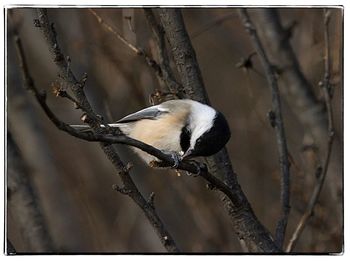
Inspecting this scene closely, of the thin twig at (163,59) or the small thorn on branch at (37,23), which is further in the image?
the thin twig at (163,59)

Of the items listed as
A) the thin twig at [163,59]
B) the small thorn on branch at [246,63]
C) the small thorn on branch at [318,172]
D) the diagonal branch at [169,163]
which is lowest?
the small thorn on branch at [318,172]

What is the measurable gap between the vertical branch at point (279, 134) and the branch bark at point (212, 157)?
0.04m

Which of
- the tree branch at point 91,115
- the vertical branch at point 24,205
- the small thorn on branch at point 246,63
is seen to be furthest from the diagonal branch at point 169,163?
→ the small thorn on branch at point 246,63

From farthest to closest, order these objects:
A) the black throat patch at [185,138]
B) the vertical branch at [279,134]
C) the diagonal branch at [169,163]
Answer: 1. the vertical branch at [279,134]
2. the black throat patch at [185,138]
3. the diagonal branch at [169,163]

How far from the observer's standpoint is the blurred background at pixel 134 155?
1535 mm

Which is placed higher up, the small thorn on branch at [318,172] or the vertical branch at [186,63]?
the vertical branch at [186,63]

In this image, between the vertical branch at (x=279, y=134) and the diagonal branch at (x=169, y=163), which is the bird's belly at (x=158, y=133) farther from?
the vertical branch at (x=279, y=134)

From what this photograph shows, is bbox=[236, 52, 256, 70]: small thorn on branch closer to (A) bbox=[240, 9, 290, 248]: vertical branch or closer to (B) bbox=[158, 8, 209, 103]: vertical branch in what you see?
(A) bbox=[240, 9, 290, 248]: vertical branch

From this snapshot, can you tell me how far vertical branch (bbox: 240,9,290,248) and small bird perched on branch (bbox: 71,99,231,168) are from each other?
0.19m

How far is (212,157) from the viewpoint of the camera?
63.1 inches

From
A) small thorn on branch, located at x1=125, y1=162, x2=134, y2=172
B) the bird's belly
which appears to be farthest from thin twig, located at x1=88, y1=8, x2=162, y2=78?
small thorn on branch, located at x1=125, y1=162, x2=134, y2=172

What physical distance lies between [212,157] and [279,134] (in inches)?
6.8

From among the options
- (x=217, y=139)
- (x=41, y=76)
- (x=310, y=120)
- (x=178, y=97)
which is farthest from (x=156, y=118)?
(x=310, y=120)

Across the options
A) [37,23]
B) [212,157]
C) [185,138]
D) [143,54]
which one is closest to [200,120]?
[185,138]
